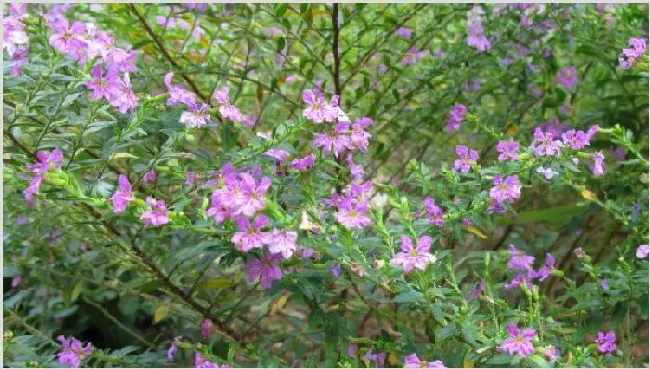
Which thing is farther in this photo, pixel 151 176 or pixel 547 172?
pixel 151 176

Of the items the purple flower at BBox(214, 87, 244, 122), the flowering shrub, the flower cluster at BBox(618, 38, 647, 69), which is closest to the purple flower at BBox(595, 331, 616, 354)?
the flowering shrub

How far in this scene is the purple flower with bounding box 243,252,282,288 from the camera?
121 centimetres

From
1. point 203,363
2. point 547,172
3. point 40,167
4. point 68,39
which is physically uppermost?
point 68,39

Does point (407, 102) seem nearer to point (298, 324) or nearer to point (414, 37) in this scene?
point (414, 37)

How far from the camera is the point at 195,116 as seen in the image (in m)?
1.29

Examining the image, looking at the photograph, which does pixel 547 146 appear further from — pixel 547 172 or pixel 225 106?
pixel 225 106

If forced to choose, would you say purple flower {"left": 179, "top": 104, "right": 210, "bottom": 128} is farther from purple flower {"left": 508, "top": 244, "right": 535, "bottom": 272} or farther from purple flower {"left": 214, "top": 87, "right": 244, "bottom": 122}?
purple flower {"left": 508, "top": 244, "right": 535, "bottom": 272}

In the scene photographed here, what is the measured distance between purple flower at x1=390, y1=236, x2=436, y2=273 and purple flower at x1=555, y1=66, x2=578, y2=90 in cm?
110

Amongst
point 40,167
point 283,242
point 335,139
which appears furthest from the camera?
point 335,139

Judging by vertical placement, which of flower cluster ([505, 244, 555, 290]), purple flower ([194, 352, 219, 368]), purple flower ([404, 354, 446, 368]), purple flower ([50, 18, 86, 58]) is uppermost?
purple flower ([50, 18, 86, 58])

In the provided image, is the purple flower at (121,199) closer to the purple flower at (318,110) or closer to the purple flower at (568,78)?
the purple flower at (318,110)

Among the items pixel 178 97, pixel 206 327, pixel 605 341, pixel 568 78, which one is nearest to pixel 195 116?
pixel 178 97

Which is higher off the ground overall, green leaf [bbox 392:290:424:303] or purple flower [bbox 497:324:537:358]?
green leaf [bbox 392:290:424:303]

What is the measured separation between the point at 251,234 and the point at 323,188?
33 cm
